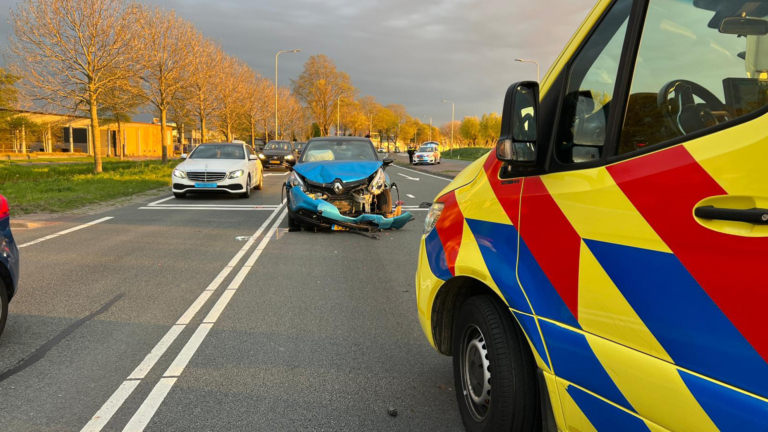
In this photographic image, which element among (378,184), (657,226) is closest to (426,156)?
(378,184)

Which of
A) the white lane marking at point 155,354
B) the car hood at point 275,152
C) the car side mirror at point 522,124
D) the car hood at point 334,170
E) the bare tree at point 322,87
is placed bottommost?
the white lane marking at point 155,354

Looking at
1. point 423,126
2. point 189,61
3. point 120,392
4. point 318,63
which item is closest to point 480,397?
point 120,392

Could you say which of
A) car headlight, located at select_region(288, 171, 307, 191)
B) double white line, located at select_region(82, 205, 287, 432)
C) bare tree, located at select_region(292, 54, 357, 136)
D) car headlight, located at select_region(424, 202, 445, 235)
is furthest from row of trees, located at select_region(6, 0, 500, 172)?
bare tree, located at select_region(292, 54, 357, 136)

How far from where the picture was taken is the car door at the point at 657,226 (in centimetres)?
141

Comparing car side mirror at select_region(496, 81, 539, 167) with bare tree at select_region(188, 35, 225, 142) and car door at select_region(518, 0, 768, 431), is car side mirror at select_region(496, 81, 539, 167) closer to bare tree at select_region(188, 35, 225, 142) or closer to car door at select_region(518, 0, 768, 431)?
car door at select_region(518, 0, 768, 431)

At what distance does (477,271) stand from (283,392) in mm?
1637

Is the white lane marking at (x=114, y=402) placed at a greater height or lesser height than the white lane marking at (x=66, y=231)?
lesser

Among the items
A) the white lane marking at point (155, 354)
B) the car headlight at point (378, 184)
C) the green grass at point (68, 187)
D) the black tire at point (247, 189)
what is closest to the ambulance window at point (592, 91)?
the white lane marking at point (155, 354)

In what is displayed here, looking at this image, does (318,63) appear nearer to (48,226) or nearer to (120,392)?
(48,226)

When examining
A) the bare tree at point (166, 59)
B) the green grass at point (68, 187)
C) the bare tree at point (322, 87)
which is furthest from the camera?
the bare tree at point (322, 87)

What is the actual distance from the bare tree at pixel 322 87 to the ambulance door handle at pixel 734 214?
289ft

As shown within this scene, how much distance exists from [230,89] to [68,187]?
33.0 metres

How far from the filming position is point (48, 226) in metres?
10.3

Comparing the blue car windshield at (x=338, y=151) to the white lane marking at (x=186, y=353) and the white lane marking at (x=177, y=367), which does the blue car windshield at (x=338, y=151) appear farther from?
the white lane marking at (x=186, y=353)
